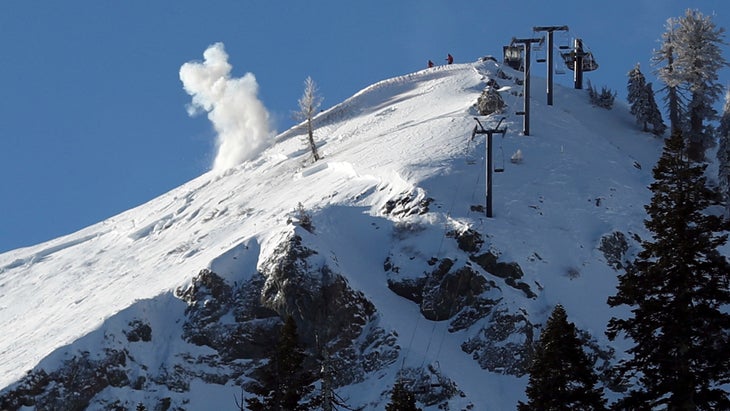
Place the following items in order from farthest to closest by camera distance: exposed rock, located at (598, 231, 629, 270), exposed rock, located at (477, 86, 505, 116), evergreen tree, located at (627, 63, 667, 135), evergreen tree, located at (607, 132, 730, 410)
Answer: evergreen tree, located at (627, 63, 667, 135), exposed rock, located at (477, 86, 505, 116), exposed rock, located at (598, 231, 629, 270), evergreen tree, located at (607, 132, 730, 410)

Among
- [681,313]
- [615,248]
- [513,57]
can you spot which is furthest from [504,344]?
[513,57]

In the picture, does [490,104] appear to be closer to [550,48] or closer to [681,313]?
[550,48]

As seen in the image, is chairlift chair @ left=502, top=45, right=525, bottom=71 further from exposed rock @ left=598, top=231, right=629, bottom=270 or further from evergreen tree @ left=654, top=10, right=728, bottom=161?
exposed rock @ left=598, top=231, right=629, bottom=270

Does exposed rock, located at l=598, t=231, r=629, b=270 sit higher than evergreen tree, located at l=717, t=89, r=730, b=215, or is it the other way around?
evergreen tree, located at l=717, t=89, r=730, b=215

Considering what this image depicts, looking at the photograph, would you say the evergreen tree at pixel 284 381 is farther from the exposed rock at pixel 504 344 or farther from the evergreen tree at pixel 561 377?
the exposed rock at pixel 504 344

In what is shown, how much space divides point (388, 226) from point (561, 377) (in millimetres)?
28005

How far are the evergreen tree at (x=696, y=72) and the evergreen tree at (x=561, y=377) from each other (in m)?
47.0

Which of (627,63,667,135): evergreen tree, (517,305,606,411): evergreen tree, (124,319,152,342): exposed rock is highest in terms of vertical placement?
(627,63,667,135): evergreen tree

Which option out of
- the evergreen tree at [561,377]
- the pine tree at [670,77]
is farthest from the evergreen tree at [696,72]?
the evergreen tree at [561,377]

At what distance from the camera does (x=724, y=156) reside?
2378 inches

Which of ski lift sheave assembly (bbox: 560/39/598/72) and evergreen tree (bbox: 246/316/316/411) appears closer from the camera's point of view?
evergreen tree (bbox: 246/316/316/411)

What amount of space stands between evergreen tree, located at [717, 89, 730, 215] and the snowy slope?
12.7ft

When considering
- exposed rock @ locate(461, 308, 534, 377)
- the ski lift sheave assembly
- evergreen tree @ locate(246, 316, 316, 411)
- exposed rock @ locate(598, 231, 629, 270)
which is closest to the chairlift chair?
the ski lift sheave assembly

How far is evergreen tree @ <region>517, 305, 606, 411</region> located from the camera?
25.6 metres
